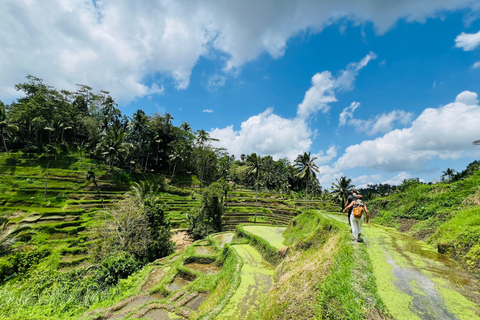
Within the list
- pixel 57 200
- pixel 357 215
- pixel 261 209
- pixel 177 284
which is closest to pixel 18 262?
pixel 177 284

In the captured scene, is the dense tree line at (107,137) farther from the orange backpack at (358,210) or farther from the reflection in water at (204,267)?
the orange backpack at (358,210)

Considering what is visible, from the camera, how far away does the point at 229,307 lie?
9469 millimetres

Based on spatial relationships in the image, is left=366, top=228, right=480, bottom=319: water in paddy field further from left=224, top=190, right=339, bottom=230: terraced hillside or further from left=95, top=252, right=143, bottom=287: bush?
left=224, top=190, right=339, bottom=230: terraced hillside

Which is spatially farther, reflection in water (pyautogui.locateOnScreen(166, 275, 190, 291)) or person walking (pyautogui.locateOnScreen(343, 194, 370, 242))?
reflection in water (pyautogui.locateOnScreen(166, 275, 190, 291))

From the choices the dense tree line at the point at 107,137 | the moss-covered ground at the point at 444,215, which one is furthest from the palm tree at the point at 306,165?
the moss-covered ground at the point at 444,215

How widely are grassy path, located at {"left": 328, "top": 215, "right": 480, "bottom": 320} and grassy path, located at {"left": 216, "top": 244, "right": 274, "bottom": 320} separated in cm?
611

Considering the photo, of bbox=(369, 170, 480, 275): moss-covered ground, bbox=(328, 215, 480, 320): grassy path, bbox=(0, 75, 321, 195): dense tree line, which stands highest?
bbox=(0, 75, 321, 195): dense tree line

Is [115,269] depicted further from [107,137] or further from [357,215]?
[107,137]

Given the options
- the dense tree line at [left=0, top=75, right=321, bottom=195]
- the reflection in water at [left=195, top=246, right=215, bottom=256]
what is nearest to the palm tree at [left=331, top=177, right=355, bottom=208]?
the dense tree line at [left=0, top=75, right=321, bottom=195]

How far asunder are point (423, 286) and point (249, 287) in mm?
8349

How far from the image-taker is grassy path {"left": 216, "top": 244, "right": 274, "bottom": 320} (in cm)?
910

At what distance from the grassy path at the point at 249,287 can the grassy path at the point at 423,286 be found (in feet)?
20.0

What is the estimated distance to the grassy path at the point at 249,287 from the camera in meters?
9.10

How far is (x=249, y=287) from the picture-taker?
11188mm
